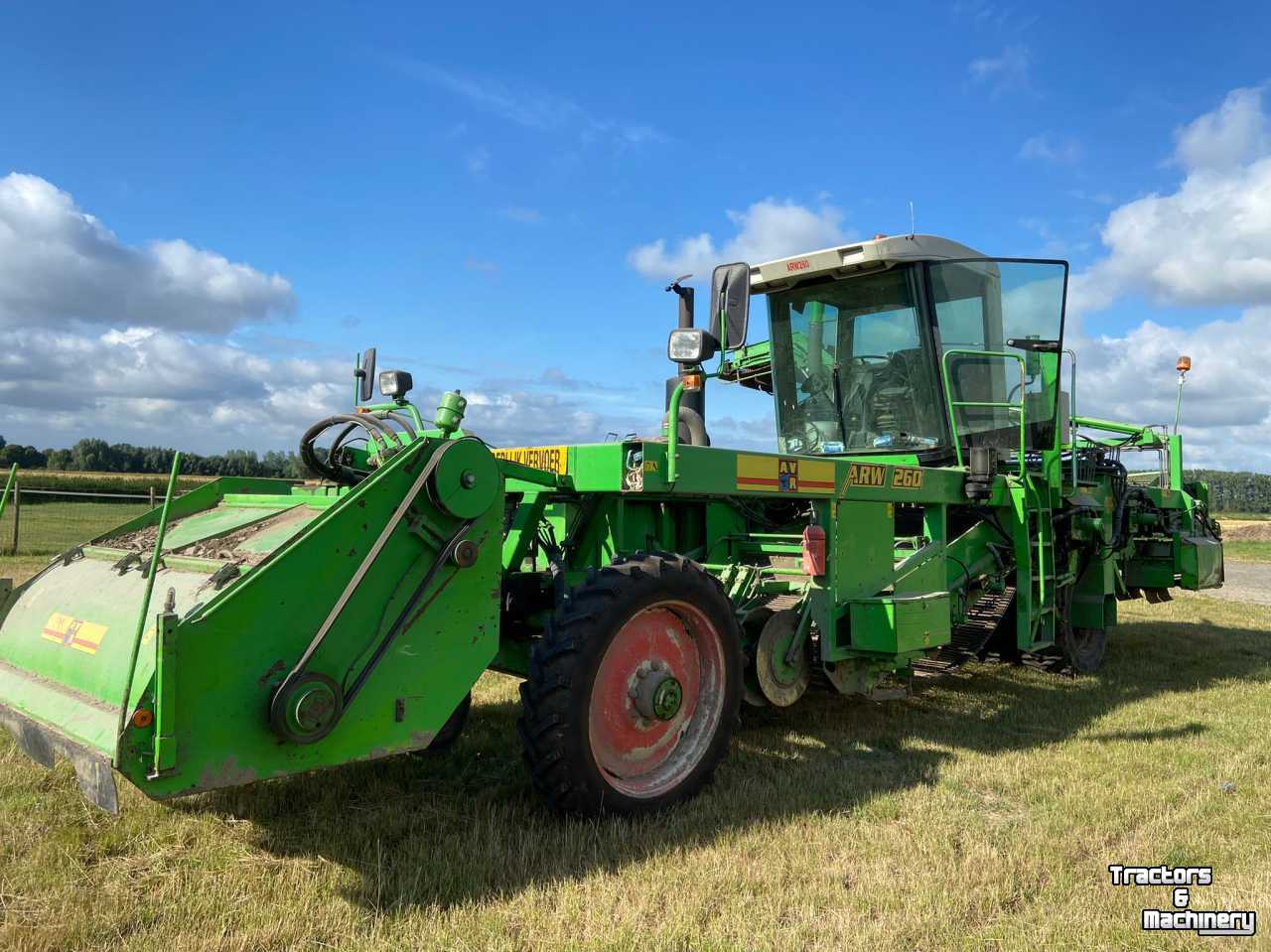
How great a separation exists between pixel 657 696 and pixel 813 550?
1505mm

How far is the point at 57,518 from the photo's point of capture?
776 inches

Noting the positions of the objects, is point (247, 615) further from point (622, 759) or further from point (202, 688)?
point (622, 759)

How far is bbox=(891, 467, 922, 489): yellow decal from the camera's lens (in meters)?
5.71

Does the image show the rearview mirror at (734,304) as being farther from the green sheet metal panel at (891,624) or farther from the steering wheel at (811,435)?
the steering wheel at (811,435)

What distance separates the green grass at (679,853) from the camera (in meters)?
2.85

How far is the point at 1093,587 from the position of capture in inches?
310

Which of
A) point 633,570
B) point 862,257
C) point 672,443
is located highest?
point 862,257

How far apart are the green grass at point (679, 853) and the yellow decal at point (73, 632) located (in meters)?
0.69

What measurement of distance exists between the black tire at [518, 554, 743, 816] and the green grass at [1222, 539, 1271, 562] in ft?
87.7

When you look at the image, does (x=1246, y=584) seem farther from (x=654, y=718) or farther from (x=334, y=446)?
(x=334, y=446)

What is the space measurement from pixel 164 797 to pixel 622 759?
1.80 meters

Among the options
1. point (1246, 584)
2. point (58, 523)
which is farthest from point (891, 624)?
point (58, 523)

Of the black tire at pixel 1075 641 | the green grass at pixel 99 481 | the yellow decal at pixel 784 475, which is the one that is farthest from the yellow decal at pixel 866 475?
the green grass at pixel 99 481

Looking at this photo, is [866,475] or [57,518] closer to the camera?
[866,475]
